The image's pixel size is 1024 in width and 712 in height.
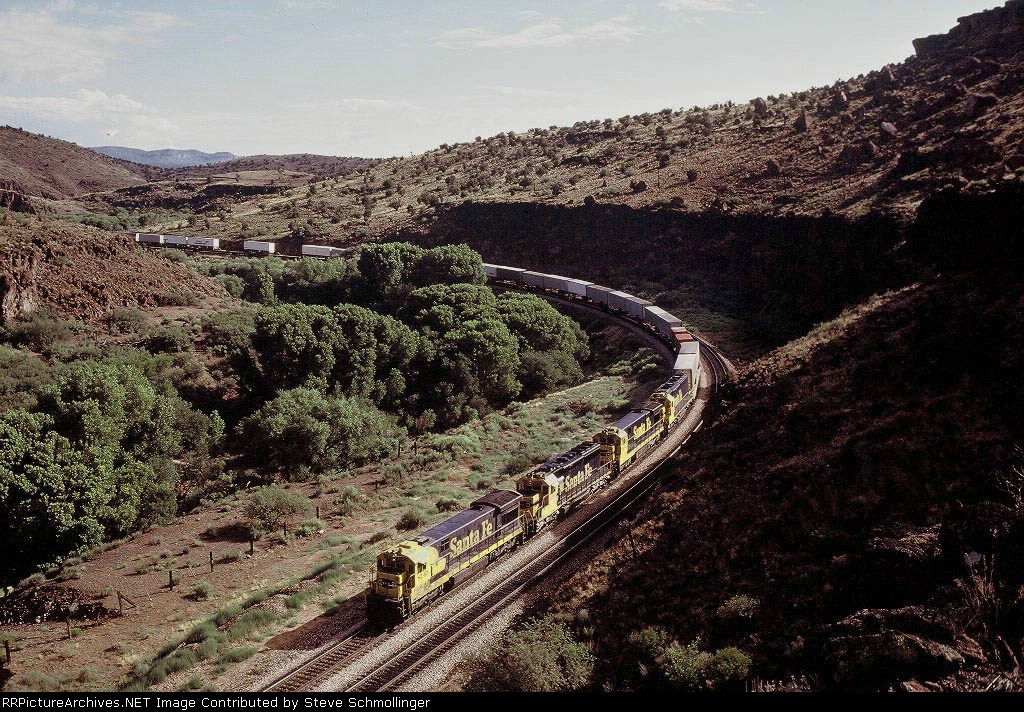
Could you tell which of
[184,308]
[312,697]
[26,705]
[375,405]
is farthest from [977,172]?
[184,308]

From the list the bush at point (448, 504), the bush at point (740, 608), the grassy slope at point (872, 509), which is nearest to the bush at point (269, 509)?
the bush at point (448, 504)

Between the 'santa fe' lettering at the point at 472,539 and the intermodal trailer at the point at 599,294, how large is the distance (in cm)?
5471

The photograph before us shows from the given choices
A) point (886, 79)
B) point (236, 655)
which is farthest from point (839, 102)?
point (236, 655)

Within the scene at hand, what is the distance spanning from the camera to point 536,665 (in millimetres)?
17109

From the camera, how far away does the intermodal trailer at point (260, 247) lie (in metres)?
110

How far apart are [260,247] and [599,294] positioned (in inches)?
2586

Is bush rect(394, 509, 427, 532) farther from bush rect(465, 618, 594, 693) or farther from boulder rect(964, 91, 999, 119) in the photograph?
boulder rect(964, 91, 999, 119)

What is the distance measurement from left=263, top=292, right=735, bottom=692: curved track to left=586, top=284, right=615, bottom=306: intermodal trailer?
44.7m

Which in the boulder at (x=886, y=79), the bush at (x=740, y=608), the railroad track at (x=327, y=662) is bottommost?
the railroad track at (x=327, y=662)

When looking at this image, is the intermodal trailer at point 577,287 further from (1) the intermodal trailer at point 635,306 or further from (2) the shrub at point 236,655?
(2) the shrub at point 236,655

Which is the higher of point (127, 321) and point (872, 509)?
point (127, 321)

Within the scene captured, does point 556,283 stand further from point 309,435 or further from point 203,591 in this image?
point 203,591

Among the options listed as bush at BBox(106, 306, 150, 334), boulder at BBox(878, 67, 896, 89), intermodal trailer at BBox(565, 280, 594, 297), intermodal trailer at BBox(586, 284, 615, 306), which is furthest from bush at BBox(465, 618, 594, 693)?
boulder at BBox(878, 67, 896, 89)

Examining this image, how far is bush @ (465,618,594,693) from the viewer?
55.9 ft
